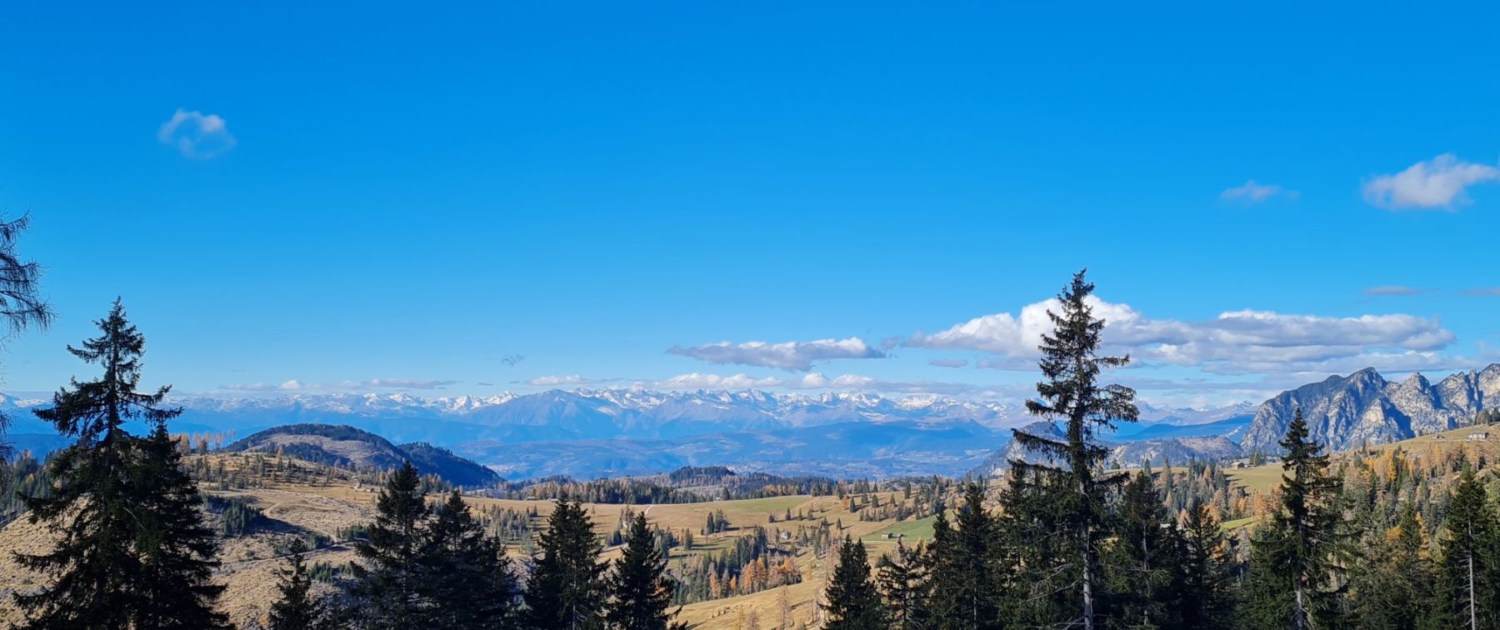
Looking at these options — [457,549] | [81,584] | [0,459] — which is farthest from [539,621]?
[0,459]

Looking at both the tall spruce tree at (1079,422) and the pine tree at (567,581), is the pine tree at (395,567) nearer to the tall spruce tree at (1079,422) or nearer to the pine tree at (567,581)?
the pine tree at (567,581)

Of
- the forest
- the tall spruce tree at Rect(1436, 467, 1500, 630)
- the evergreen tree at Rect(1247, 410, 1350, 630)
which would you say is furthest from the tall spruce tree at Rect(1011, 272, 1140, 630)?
the tall spruce tree at Rect(1436, 467, 1500, 630)

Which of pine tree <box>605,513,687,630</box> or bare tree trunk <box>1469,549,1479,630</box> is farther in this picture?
bare tree trunk <box>1469,549,1479,630</box>

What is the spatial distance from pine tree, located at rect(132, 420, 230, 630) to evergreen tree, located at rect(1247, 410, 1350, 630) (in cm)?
3719

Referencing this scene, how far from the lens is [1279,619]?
40531mm

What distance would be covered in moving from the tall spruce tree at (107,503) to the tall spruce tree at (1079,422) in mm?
23609

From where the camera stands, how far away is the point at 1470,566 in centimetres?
5178

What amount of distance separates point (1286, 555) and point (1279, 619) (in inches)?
251

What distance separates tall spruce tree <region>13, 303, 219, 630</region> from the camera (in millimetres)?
22672

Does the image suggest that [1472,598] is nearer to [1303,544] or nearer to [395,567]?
[1303,544]

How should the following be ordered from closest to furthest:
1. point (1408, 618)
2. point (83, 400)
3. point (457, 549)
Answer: point (83, 400) < point (457, 549) < point (1408, 618)

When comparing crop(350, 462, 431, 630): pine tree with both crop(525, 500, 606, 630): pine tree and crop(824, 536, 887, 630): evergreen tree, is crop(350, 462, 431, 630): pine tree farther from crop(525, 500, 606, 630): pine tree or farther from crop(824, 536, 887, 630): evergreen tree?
crop(824, 536, 887, 630): evergreen tree

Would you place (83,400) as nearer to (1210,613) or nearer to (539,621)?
(539,621)

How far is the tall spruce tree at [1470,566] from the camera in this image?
50.8m
